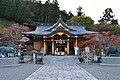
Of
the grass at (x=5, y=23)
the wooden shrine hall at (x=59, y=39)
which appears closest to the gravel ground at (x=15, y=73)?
the wooden shrine hall at (x=59, y=39)

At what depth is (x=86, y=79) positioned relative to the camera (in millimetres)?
11062

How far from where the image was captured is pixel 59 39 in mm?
37812

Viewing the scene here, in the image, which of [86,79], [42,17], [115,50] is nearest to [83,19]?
[42,17]

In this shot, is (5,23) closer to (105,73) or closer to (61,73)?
(61,73)

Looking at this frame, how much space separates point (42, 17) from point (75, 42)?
35688mm

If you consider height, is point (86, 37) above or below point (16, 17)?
below

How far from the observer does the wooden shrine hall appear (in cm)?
3638

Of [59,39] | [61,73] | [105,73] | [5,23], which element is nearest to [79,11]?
[5,23]

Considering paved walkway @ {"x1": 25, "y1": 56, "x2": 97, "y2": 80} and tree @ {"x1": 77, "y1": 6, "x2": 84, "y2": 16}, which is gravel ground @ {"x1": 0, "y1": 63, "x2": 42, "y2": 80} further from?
tree @ {"x1": 77, "y1": 6, "x2": 84, "y2": 16}

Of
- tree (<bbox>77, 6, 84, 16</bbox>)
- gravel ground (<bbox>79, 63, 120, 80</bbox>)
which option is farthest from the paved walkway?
tree (<bbox>77, 6, 84, 16</bbox>)

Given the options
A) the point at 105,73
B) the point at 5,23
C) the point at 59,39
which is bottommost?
the point at 105,73

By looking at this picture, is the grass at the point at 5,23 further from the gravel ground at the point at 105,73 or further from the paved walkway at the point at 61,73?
the gravel ground at the point at 105,73

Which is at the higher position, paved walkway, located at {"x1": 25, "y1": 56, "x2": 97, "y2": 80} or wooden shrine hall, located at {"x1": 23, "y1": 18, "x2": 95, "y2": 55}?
wooden shrine hall, located at {"x1": 23, "y1": 18, "x2": 95, "y2": 55}

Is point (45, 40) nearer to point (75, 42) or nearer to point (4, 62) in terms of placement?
point (75, 42)
